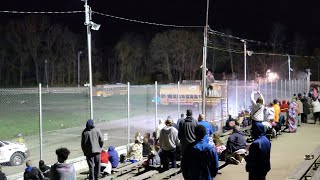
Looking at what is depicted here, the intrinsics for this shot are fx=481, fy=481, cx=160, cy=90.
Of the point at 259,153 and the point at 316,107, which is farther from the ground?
the point at 259,153

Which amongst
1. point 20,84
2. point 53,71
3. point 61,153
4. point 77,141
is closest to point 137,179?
point 61,153

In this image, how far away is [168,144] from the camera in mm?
12273

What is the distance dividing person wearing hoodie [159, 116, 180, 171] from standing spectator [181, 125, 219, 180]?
537 cm

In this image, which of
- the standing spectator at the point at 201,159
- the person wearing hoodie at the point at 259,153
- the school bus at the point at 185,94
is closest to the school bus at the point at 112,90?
the school bus at the point at 185,94

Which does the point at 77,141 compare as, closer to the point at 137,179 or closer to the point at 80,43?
the point at 137,179

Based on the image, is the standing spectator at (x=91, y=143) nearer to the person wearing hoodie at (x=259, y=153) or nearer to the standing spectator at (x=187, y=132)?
the standing spectator at (x=187, y=132)

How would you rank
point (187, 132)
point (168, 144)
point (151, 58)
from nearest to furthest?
point (187, 132) < point (168, 144) < point (151, 58)

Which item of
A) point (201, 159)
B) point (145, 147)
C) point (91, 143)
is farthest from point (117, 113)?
point (201, 159)

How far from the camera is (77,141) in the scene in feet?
68.8

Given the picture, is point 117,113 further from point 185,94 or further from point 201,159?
point 201,159

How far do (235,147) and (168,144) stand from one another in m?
2.11

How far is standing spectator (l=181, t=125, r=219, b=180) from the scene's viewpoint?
675cm

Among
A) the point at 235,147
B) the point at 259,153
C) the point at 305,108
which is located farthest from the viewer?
the point at 305,108

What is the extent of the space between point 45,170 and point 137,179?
97.9 inches
